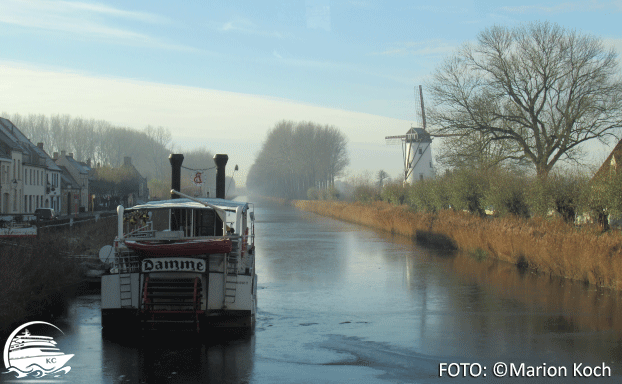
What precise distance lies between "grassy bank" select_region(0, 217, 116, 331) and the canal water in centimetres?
82

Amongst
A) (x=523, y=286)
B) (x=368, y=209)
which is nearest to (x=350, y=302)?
(x=523, y=286)

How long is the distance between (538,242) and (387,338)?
38.6 ft

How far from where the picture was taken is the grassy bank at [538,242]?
19.0 metres

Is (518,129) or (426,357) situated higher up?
(518,129)

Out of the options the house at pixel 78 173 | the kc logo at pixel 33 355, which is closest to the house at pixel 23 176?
the house at pixel 78 173

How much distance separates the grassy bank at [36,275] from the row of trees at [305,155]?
91.8 metres

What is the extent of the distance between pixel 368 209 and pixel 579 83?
2603 centimetres

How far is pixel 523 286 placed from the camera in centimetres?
2031

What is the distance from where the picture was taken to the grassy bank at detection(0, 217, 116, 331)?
13805mm

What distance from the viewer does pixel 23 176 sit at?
56.9 metres

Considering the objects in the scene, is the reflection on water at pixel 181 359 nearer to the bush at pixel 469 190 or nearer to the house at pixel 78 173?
A: the bush at pixel 469 190

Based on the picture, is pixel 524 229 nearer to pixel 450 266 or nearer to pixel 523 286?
pixel 450 266

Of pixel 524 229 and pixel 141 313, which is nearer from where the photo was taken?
pixel 141 313

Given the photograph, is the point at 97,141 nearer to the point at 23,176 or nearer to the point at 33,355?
the point at 23,176
